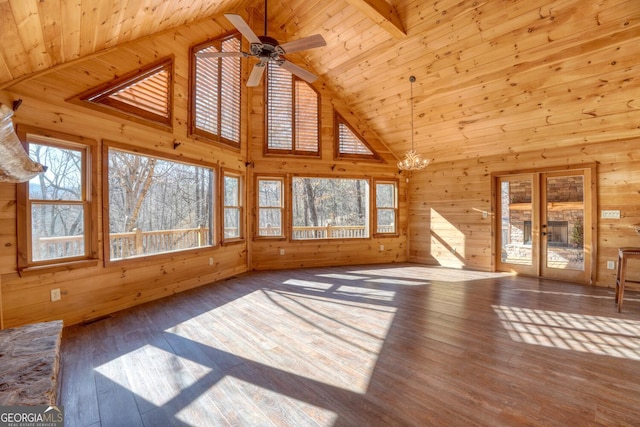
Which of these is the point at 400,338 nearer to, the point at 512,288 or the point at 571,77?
the point at 512,288

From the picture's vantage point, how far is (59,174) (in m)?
3.40

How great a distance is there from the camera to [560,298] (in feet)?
13.4

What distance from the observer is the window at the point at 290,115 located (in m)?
6.12

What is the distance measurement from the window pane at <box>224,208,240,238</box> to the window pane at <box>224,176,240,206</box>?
0.54ft

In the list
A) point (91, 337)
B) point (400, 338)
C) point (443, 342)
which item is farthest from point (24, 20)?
point (443, 342)

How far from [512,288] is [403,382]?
11.9 feet

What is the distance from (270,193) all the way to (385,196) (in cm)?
302

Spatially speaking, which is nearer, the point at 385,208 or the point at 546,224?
the point at 546,224

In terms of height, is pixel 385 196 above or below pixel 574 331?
above

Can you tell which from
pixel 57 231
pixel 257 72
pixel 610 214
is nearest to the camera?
pixel 57 231

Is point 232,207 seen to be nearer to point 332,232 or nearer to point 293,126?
point 293,126

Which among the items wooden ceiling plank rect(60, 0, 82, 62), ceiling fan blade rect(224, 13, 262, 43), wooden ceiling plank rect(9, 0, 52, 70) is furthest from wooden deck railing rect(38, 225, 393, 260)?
ceiling fan blade rect(224, 13, 262, 43)

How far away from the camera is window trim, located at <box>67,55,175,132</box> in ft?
11.1

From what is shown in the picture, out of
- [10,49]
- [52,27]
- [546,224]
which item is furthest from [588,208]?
[10,49]
